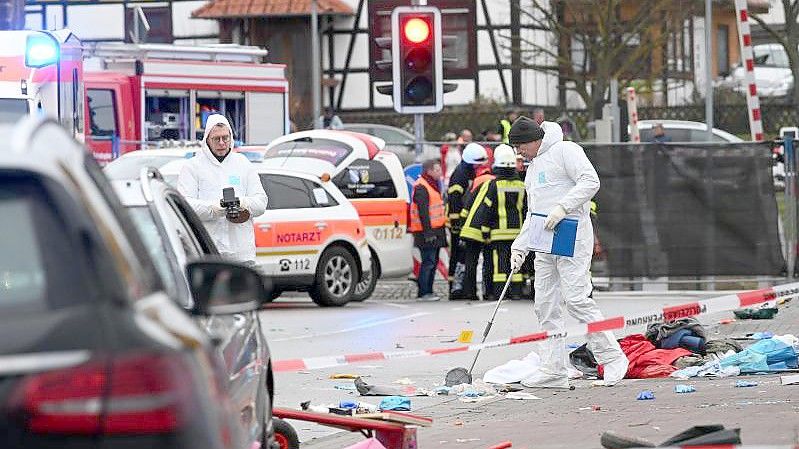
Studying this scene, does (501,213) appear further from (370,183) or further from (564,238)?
(564,238)

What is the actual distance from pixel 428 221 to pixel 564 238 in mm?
8876

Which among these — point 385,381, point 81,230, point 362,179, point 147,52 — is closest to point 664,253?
point 362,179

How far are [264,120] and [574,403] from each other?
69.1 ft

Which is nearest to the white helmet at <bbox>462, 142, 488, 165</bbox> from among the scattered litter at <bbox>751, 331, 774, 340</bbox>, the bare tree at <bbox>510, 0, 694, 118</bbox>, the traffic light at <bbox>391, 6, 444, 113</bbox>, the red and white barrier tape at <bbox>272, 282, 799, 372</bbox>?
the traffic light at <bbox>391, 6, 444, 113</bbox>

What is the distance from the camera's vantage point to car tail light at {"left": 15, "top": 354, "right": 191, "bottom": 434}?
3.87 metres

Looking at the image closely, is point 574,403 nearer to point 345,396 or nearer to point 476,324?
point 345,396

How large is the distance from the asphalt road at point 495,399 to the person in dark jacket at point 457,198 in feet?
9.59

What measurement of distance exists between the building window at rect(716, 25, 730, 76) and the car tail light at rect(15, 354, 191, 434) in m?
60.1

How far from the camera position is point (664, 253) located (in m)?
21.5

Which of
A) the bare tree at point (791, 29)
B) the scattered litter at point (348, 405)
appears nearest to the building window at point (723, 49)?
the bare tree at point (791, 29)

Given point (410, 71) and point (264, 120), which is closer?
point (410, 71)

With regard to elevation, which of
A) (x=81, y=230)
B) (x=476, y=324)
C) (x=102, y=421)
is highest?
(x=81, y=230)

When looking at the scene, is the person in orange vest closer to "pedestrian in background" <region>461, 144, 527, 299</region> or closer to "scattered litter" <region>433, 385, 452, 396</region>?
"pedestrian in background" <region>461, 144, 527, 299</region>

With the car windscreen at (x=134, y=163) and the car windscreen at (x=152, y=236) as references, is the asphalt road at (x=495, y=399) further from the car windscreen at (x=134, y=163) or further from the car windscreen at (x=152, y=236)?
the car windscreen at (x=134, y=163)
